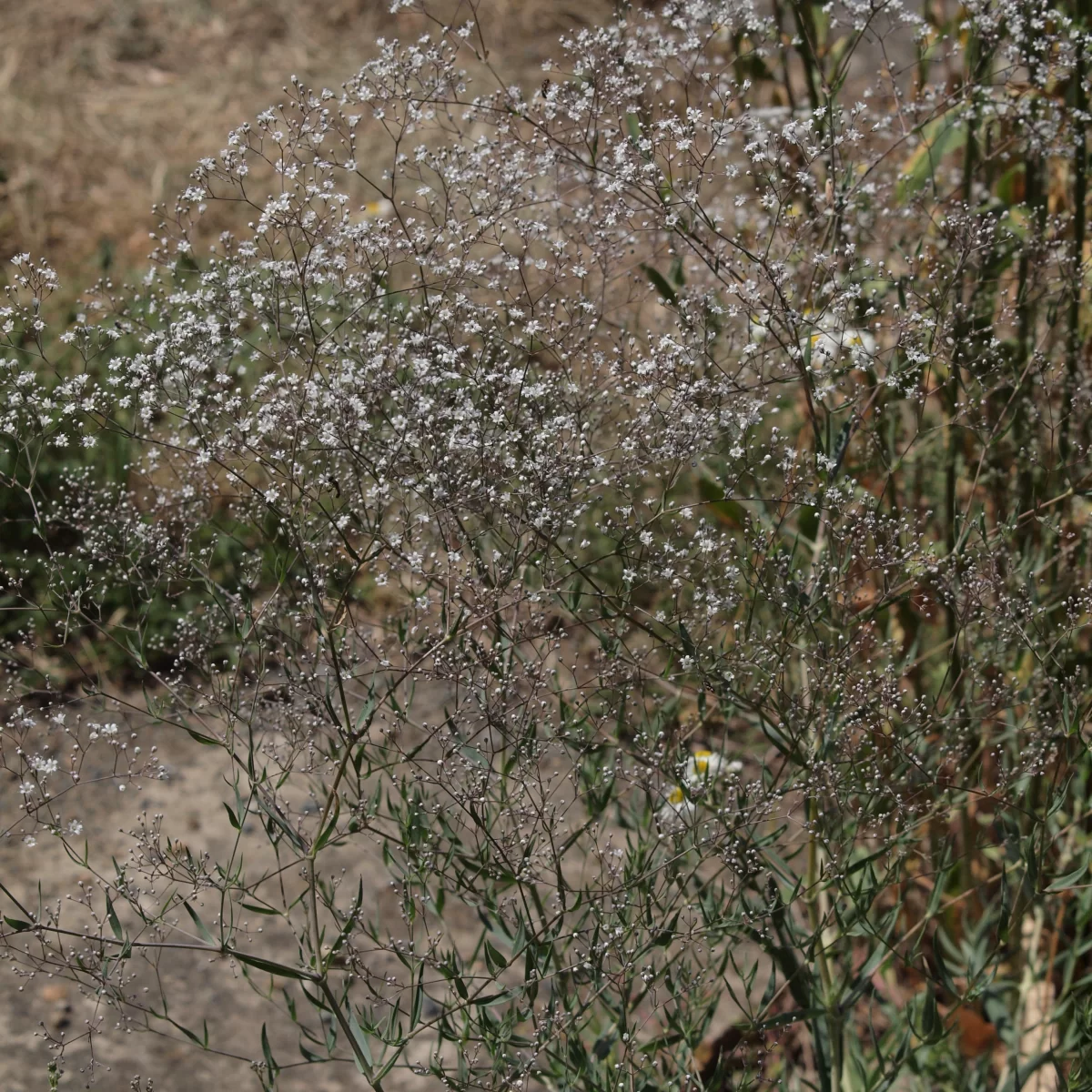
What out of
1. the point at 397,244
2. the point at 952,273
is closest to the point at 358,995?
the point at 397,244

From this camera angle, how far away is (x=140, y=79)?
7.41 m

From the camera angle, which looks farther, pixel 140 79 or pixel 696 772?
pixel 140 79

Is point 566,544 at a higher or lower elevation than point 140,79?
lower

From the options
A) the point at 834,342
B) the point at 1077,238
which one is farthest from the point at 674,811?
the point at 1077,238

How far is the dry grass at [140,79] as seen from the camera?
5809 mm

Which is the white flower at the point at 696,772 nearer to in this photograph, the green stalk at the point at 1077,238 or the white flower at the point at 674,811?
the white flower at the point at 674,811

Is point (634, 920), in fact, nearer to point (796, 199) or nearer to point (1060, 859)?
point (1060, 859)

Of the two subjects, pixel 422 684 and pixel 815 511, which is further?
pixel 422 684

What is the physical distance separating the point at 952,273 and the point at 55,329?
361cm

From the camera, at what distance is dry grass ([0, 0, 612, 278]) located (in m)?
5.81

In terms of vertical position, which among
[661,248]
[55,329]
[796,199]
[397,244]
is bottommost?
[397,244]

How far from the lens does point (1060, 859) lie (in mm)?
2365

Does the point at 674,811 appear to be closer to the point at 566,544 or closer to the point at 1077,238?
the point at 566,544

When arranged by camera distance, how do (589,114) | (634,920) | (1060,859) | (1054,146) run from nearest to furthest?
1. (634,920)
2. (589,114)
3. (1054,146)
4. (1060,859)
